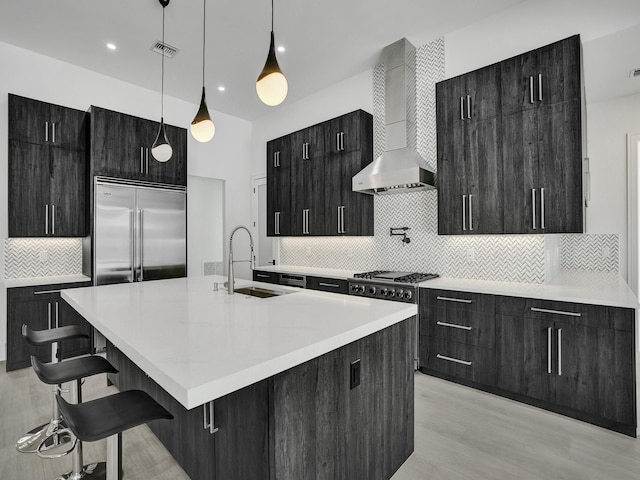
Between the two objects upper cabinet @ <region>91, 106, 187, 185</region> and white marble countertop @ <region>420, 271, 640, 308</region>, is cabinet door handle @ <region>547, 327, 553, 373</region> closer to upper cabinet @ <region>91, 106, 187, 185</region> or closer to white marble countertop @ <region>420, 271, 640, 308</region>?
white marble countertop @ <region>420, 271, 640, 308</region>

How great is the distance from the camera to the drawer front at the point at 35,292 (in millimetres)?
3408

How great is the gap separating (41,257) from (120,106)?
212 cm

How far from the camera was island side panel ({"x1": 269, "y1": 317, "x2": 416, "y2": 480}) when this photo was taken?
1.26 m

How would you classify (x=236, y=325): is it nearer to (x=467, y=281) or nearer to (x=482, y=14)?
(x=467, y=281)

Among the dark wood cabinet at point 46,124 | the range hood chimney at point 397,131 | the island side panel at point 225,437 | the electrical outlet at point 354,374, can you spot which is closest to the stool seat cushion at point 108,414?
the island side panel at point 225,437

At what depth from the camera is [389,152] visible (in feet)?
11.9

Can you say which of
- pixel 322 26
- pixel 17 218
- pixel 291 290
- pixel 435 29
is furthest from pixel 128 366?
pixel 435 29

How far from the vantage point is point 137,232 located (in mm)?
4125

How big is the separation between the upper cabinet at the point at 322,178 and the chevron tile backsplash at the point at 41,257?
8.35 ft

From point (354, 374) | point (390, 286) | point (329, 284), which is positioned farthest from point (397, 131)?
point (354, 374)

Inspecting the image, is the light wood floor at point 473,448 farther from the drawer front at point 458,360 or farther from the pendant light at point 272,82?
the pendant light at point 272,82

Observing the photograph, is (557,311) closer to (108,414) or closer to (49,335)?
(108,414)

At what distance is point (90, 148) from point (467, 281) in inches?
170

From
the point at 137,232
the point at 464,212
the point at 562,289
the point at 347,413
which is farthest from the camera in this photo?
the point at 137,232
